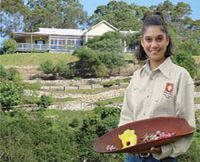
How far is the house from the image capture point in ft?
76.4

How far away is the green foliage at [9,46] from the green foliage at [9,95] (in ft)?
24.0

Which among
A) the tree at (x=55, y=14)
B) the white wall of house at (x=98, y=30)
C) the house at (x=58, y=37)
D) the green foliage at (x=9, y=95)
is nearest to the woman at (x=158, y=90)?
the green foliage at (x=9, y=95)

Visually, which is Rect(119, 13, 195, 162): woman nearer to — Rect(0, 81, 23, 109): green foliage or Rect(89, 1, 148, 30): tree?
Rect(0, 81, 23, 109): green foliage

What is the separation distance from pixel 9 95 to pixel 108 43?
23.4 ft

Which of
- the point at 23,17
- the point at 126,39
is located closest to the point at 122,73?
the point at 126,39

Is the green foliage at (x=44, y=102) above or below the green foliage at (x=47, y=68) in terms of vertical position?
below

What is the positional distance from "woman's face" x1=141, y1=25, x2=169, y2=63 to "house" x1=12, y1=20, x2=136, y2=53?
72.1 feet

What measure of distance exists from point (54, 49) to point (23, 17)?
3.95m

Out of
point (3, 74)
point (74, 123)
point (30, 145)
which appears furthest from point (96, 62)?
point (30, 145)

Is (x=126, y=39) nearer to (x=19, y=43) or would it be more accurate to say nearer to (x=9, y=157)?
(x=19, y=43)

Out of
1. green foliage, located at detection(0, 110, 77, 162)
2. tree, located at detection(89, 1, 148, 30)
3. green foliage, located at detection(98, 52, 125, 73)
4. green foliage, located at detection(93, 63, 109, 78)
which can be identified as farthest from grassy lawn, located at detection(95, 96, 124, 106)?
tree, located at detection(89, 1, 148, 30)

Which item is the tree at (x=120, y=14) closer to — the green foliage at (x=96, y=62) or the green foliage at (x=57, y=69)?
the green foliage at (x=96, y=62)

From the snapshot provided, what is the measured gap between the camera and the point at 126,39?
70.6 feet

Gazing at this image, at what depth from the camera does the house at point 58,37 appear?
2330cm
